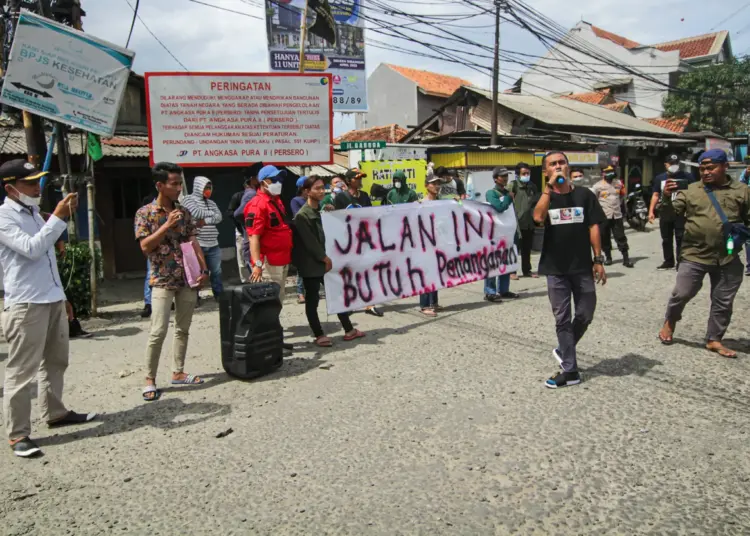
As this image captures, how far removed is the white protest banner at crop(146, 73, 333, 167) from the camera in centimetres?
909

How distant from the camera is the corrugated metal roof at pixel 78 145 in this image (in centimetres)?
1030

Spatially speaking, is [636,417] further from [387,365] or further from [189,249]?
[189,249]

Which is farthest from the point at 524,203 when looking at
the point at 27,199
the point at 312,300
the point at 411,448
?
the point at 27,199

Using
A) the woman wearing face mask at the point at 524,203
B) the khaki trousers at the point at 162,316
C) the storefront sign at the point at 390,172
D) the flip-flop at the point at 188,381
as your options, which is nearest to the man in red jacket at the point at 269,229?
the khaki trousers at the point at 162,316

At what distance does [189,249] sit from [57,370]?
133 centimetres

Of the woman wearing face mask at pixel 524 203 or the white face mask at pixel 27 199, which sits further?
the woman wearing face mask at pixel 524 203

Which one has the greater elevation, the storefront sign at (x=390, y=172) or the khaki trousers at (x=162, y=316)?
the storefront sign at (x=390, y=172)

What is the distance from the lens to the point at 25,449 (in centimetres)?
379

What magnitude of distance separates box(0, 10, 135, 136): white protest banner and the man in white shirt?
4.04 metres

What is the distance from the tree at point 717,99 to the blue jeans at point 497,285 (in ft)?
96.8

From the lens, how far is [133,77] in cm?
1087

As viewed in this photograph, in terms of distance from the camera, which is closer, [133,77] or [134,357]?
[134,357]

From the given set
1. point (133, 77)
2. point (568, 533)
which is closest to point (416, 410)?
point (568, 533)

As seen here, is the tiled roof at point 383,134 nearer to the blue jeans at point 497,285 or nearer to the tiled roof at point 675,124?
the tiled roof at point 675,124
